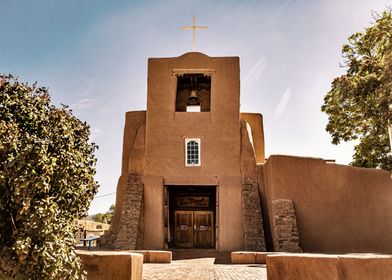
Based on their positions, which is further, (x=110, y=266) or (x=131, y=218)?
(x=131, y=218)

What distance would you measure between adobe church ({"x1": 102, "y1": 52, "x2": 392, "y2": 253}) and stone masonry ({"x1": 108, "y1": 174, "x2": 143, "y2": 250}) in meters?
0.05

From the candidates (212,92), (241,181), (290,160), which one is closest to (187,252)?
(241,181)

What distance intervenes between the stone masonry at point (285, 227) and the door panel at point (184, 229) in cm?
637

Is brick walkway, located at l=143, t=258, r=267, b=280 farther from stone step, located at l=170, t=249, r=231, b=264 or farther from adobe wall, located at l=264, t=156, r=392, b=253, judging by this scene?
adobe wall, located at l=264, t=156, r=392, b=253

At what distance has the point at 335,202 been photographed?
15.2 m

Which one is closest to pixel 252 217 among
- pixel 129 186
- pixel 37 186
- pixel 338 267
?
pixel 129 186

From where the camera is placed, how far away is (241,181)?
17.2 metres

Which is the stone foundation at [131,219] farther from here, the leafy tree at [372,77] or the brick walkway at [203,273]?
the leafy tree at [372,77]

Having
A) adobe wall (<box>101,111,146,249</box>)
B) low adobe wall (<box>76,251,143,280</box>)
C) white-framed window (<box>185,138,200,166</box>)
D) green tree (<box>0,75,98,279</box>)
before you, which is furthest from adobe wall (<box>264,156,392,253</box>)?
green tree (<box>0,75,98,279</box>)

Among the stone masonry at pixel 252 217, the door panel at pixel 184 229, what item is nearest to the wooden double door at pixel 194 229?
the door panel at pixel 184 229

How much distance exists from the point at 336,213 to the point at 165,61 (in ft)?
39.6

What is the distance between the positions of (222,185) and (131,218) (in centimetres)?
484

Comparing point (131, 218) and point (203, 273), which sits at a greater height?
point (131, 218)

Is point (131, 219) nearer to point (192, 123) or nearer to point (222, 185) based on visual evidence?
point (222, 185)
